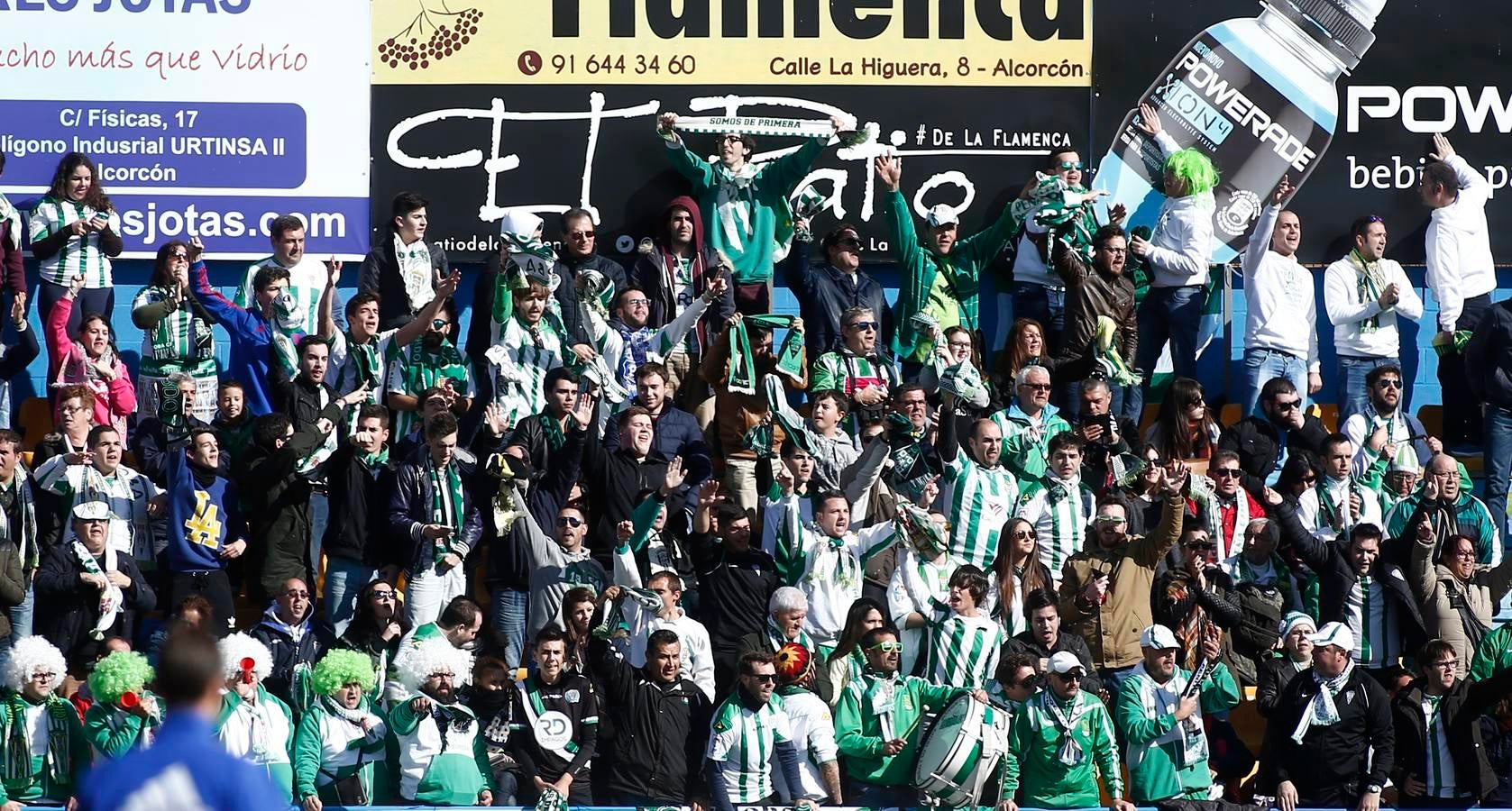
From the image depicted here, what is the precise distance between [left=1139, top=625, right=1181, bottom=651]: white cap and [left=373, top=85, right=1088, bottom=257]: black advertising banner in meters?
4.72

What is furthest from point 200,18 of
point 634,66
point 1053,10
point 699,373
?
point 1053,10

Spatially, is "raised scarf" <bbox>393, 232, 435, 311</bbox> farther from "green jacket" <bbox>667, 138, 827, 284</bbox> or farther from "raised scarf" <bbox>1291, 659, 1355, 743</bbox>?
"raised scarf" <bbox>1291, 659, 1355, 743</bbox>

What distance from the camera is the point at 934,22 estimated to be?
15219 millimetres

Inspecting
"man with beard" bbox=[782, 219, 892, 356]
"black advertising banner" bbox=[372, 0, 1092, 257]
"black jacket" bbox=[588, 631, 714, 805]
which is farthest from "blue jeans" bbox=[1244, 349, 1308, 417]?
"black jacket" bbox=[588, 631, 714, 805]

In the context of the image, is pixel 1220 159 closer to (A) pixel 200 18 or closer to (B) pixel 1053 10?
(B) pixel 1053 10

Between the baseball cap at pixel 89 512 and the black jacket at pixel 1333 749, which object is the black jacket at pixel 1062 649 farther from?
the baseball cap at pixel 89 512

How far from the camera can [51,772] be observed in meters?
10.6

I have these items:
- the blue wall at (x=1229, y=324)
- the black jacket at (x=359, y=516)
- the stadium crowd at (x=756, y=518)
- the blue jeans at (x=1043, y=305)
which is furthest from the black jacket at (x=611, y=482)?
the blue wall at (x=1229, y=324)

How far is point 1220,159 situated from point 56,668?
26.3 feet

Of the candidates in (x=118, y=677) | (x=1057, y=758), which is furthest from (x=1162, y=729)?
(x=118, y=677)

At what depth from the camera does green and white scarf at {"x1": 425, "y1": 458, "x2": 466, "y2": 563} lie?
38.2 feet

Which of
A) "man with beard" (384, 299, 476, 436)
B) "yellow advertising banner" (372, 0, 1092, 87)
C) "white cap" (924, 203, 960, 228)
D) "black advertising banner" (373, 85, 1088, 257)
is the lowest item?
"man with beard" (384, 299, 476, 436)

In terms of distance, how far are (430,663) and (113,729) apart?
1381mm

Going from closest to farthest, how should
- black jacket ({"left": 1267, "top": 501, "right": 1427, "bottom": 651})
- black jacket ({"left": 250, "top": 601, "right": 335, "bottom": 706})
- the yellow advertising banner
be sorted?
1. black jacket ({"left": 250, "top": 601, "right": 335, "bottom": 706})
2. black jacket ({"left": 1267, "top": 501, "right": 1427, "bottom": 651})
3. the yellow advertising banner
